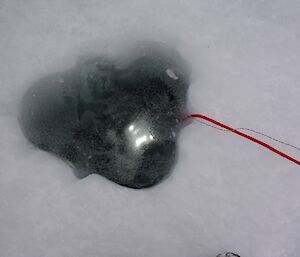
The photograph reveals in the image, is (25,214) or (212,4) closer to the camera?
(25,214)

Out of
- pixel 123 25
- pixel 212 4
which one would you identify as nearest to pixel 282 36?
pixel 212 4

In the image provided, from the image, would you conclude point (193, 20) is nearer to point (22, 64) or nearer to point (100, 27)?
point (100, 27)

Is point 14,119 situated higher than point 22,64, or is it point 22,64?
point 22,64

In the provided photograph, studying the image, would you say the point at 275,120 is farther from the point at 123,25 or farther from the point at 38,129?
the point at 38,129

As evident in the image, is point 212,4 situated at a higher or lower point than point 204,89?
higher

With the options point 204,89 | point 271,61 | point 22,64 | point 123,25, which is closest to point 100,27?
point 123,25

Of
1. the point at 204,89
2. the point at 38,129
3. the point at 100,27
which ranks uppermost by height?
the point at 100,27
